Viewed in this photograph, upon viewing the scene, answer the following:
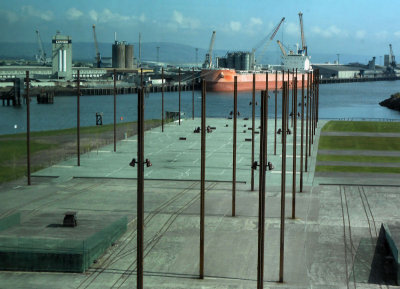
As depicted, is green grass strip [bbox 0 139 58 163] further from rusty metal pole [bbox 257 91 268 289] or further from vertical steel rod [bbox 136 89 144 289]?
vertical steel rod [bbox 136 89 144 289]

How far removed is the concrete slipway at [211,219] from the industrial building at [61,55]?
120748mm

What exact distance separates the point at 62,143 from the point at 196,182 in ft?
50.3

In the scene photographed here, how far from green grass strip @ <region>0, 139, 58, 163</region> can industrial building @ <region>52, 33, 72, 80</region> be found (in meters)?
112

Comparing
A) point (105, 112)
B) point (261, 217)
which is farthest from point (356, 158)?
point (105, 112)

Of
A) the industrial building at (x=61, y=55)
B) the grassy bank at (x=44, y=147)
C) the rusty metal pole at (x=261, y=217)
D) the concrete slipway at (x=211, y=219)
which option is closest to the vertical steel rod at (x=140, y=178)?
the rusty metal pole at (x=261, y=217)

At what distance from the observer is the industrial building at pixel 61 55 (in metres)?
155

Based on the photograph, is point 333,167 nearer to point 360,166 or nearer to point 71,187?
point 360,166

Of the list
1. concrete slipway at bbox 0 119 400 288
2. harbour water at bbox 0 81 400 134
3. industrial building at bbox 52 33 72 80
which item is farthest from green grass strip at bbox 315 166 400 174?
industrial building at bbox 52 33 72 80

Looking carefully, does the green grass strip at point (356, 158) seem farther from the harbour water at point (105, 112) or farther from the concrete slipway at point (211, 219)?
the harbour water at point (105, 112)

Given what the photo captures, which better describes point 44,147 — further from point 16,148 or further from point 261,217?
point 261,217

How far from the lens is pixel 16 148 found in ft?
131

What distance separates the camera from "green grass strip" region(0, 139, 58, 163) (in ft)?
121

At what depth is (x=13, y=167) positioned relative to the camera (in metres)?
33.4

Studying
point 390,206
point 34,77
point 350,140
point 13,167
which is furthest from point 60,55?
point 390,206
